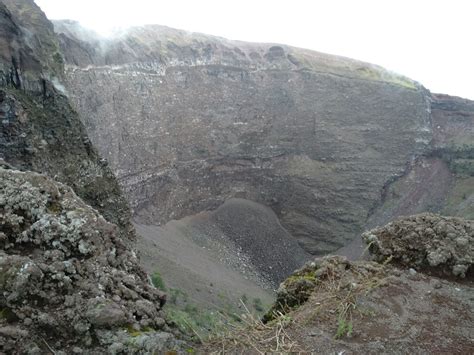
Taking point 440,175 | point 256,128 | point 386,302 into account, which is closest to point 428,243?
point 386,302

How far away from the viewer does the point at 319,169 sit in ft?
162

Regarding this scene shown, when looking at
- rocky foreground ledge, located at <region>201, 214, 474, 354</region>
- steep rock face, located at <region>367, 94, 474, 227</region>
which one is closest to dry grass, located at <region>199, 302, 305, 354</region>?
rocky foreground ledge, located at <region>201, 214, 474, 354</region>

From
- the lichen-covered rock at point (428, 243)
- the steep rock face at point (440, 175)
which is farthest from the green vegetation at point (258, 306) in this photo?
the steep rock face at point (440, 175)

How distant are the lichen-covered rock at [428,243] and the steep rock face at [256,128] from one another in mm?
33332

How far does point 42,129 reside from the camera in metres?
20.4

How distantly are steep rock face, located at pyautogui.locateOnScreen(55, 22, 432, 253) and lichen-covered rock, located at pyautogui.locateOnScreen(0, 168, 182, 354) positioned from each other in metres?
34.2

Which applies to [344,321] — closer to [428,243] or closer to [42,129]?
[428,243]

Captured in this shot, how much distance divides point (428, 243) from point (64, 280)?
5.62m

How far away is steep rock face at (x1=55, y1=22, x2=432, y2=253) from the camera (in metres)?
41.8

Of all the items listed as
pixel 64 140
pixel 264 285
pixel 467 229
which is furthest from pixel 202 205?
pixel 467 229

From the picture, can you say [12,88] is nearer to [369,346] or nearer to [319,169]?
[369,346]

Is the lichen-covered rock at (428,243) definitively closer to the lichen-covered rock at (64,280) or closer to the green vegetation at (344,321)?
the green vegetation at (344,321)

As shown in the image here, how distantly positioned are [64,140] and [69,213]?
16578 millimetres

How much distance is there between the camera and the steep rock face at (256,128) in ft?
137
